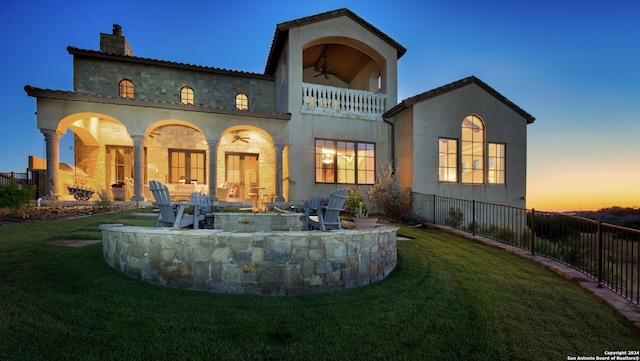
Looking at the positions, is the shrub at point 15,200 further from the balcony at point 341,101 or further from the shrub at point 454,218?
the shrub at point 454,218

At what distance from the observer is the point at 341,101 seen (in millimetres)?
11703


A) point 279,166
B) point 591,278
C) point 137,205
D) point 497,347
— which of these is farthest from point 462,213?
point 137,205

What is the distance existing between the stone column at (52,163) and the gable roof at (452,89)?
12020 millimetres

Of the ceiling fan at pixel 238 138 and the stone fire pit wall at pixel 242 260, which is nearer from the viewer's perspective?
the stone fire pit wall at pixel 242 260

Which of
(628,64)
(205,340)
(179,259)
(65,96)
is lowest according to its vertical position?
(205,340)

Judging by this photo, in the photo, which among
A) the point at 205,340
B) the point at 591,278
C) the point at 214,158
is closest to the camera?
the point at 205,340

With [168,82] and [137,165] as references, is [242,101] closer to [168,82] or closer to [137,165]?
[168,82]

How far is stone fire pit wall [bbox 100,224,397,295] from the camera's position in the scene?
304 cm

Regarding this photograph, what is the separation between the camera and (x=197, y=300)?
9.06ft

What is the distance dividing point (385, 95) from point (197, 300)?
11466mm

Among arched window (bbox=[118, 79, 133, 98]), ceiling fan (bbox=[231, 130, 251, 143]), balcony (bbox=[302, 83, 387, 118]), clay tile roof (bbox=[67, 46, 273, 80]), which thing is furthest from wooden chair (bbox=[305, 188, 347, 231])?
arched window (bbox=[118, 79, 133, 98])

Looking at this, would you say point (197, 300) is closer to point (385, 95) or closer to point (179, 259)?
point (179, 259)

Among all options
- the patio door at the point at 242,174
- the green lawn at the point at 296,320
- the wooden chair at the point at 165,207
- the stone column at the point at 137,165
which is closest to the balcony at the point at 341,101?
the patio door at the point at 242,174

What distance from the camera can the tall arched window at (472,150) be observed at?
1114 centimetres
